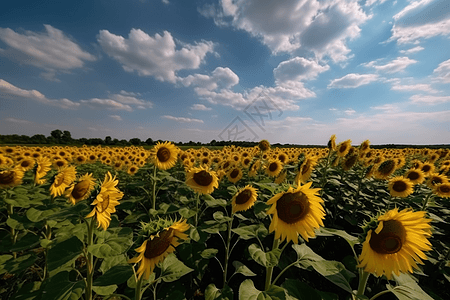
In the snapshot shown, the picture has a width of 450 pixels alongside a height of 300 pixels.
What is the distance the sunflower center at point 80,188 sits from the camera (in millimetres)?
2955

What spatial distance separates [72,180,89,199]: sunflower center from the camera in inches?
116

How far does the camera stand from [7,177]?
12.2 feet

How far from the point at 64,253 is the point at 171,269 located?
3.55 ft

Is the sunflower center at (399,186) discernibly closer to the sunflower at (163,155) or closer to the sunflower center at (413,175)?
the sunflower center at (413,175)

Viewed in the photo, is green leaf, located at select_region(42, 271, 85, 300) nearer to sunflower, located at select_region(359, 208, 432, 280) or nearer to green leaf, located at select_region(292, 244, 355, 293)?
green leaf, located at select_region(292, 244, 355, 293)

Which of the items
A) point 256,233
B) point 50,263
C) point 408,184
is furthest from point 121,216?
point 408,184

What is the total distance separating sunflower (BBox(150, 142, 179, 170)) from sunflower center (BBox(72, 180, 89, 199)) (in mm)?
1733

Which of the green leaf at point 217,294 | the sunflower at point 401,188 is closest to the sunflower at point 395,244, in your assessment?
the green leaf at point 217,294

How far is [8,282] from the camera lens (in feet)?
11.6

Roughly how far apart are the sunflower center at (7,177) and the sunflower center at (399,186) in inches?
331

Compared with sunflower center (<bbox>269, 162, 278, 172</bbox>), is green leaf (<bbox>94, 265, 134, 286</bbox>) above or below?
below

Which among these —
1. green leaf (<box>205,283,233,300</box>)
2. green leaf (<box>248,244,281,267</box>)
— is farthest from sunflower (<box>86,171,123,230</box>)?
green leaf (<box>248,244,281,267</box>)

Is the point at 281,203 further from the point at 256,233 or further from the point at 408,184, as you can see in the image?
the point at 408,184

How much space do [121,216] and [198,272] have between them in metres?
4.06
